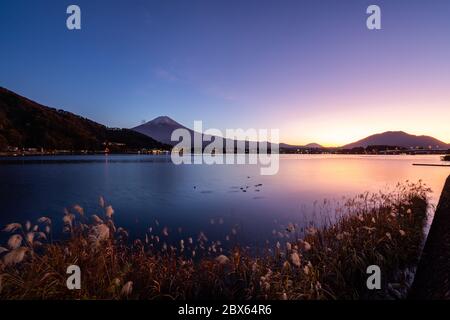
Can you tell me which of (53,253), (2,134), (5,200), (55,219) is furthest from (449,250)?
(2,134)

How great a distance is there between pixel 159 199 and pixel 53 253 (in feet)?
78.7

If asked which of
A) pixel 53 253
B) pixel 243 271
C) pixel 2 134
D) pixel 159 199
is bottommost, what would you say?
pixel 159 199

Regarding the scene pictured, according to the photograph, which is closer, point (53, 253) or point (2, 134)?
point (53, 253)

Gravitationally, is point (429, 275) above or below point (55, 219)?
above

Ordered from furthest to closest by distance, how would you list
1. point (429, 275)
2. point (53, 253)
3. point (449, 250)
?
point (449, 250)
point (429, 275)
point (53, 253)

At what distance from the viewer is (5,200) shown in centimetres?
2830

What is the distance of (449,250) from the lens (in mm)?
9039

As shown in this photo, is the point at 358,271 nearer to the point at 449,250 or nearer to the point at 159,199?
the point at 449,250
